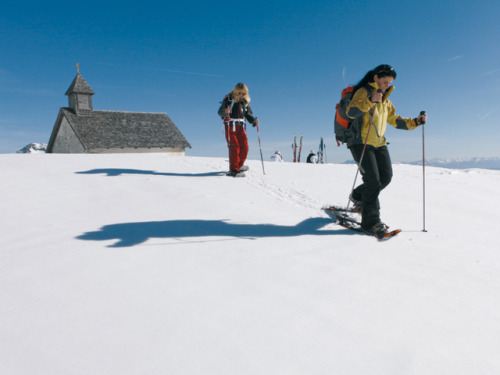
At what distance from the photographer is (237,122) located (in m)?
6.78

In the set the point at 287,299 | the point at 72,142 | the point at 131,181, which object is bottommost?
the point at 287,299

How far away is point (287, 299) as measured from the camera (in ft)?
7.18

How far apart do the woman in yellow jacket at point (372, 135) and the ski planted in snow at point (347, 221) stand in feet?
0.17

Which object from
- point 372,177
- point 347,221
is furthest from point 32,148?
point 372,177

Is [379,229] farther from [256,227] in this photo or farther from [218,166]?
[218,166]

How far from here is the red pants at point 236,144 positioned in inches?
267

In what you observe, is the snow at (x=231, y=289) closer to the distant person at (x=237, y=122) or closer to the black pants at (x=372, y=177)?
the black pants at (x=372, y=177)

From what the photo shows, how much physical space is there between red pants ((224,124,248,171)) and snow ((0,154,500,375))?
6.64ft

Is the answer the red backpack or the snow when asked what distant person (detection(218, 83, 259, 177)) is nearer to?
the snow

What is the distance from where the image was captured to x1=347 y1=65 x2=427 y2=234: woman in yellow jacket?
3689mm

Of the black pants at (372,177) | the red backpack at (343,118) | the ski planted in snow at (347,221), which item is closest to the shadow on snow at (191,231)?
the ski planted in snow at (347,221)

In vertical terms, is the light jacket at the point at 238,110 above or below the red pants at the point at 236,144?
above

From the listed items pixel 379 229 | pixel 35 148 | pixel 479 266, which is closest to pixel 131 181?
pixel 379 229

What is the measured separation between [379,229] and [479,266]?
3.28 ft
